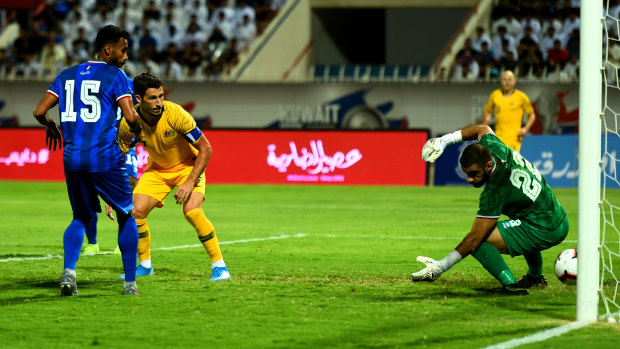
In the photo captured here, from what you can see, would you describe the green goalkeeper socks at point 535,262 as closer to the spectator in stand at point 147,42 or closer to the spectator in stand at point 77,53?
the spectator in stand at point 147,42

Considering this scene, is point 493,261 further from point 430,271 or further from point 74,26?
point 74,26

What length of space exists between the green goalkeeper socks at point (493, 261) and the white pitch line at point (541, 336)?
1.45m

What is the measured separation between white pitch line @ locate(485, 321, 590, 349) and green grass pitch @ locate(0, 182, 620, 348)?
8 centimetres

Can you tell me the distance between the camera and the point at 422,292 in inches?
303

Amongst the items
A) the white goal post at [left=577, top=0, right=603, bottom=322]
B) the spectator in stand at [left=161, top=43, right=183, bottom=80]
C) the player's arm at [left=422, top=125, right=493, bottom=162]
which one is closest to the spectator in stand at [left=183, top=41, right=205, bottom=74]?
the spectator in stand at [left=161, top=43, right=183, bottom=80]

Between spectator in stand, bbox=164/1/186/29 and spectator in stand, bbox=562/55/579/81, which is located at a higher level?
spectator in stand, bbox=164/1/186/29

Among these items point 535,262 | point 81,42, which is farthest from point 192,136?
point 81,42

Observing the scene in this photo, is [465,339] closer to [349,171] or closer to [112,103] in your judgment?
[112,103]

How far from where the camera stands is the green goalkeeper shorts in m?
7.71

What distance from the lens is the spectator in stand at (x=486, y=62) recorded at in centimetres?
2708

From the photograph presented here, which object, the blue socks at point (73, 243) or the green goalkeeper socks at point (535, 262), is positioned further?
the green goalkeeper socks at point (535, 262)

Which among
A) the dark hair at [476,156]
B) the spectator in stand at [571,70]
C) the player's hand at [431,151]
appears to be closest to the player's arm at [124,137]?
the player's hand at [431,151]

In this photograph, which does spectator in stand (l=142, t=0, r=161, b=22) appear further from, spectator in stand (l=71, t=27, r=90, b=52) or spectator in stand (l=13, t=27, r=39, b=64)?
spectator in stand (l=13, t=27, r=39, b=64)

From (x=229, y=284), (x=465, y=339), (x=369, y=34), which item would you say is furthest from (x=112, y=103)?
(x=369, y=34)
